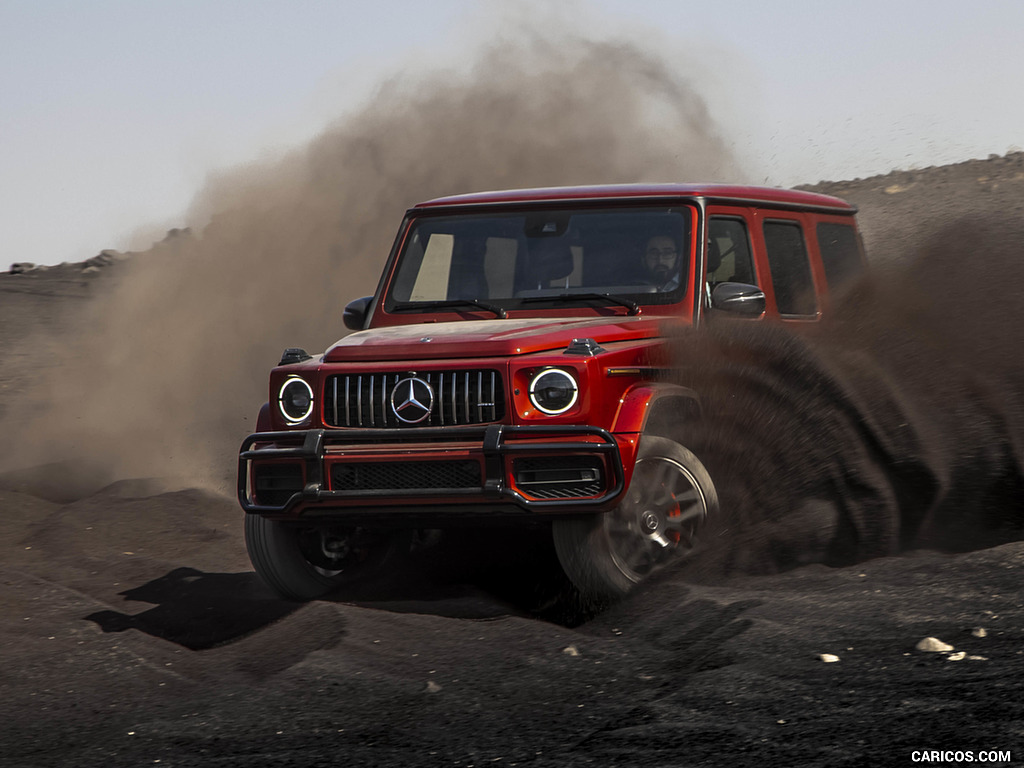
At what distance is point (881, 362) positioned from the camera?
6242mm

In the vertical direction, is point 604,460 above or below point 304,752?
above

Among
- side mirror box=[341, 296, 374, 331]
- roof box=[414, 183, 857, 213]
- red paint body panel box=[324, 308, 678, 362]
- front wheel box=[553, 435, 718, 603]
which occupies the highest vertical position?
roof box=[414, 183, 857, 213]

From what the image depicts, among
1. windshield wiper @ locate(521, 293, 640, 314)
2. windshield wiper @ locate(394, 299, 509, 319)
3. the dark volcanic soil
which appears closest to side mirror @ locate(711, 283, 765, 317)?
windshield wiper @ locate(521, 293, 640, 314)

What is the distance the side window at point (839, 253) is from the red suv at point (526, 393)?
17.7 inches

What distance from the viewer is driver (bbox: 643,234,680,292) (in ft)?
20.1

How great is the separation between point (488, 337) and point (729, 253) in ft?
5.25

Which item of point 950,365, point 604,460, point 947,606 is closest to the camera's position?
point 947,606

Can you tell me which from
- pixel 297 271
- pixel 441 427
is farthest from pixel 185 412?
pixel 441 427

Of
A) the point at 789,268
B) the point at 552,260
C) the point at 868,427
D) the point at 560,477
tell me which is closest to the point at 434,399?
the point at 560,477

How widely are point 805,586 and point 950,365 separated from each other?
1816mm

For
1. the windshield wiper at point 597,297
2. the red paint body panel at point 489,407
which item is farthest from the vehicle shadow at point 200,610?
the windshield wiper at point 597,297

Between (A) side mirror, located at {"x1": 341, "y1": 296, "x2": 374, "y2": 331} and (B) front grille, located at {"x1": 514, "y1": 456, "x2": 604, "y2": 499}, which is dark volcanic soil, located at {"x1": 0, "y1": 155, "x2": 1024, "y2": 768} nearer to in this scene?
(B) front grille, located at {"x1": 514, "y1": 456, "x2": 604, "y2": 499}

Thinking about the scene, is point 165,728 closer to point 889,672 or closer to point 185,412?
point 889,672

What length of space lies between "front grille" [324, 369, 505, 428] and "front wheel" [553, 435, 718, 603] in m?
0.58
